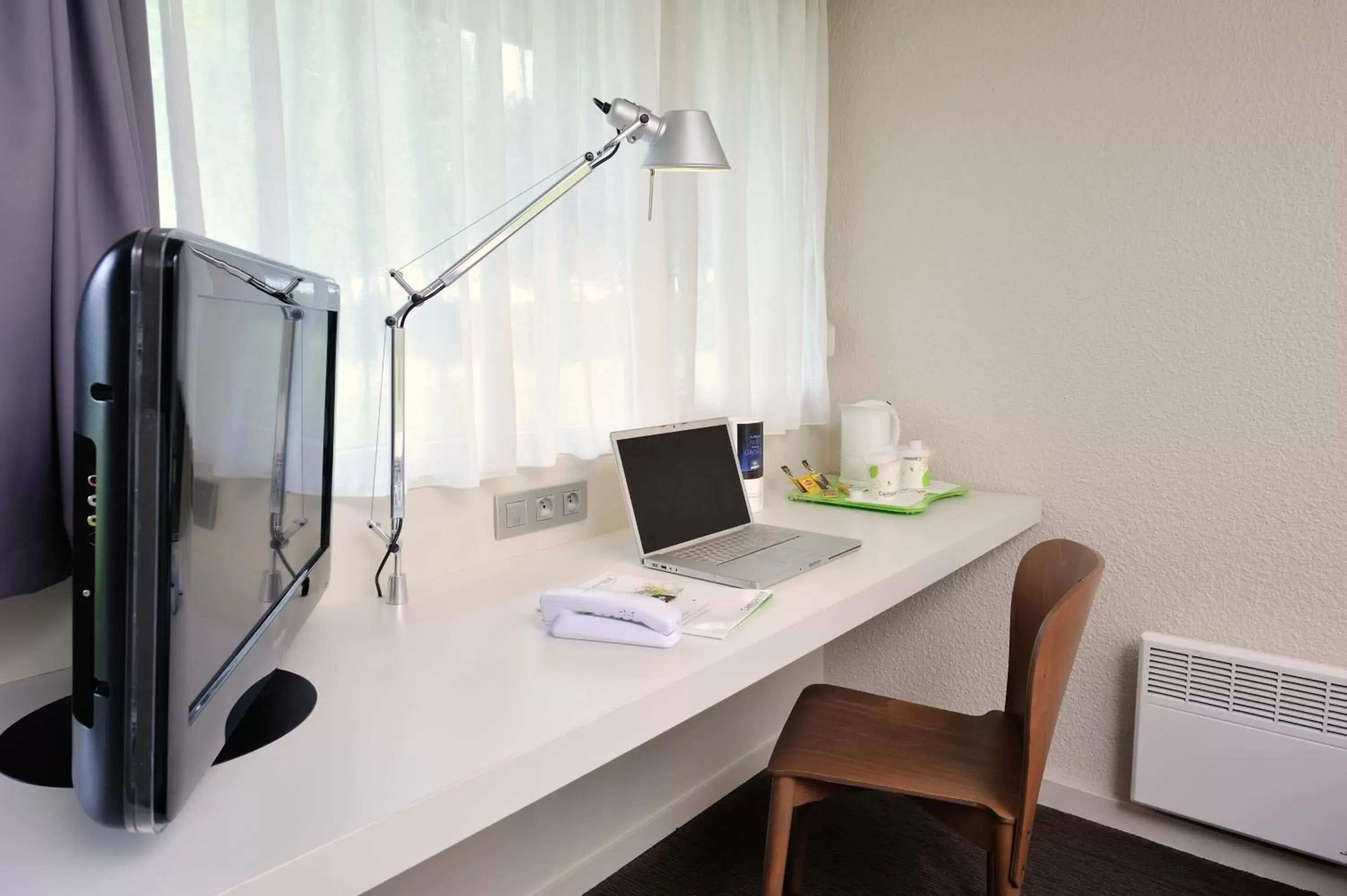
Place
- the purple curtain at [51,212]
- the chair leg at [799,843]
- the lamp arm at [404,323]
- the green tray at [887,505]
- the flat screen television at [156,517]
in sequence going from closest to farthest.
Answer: the flat screen television at [156,517] < the purple curtain at [51,212] < the lamp arm at [404,323] < the chair leg at [799,843] < the green tray at [887,505]

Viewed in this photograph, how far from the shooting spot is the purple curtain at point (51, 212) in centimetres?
94

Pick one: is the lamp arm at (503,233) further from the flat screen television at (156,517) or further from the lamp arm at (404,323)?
the flat screen television at (156,517)

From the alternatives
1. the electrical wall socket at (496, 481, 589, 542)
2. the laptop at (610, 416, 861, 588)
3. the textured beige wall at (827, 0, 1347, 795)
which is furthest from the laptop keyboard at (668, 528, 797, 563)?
the textured beige wall at (827, 0, 1347, 795)

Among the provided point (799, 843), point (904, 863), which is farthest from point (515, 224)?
point (904, 863)

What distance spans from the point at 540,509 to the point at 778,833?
71cm

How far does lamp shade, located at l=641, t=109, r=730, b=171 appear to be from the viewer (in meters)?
1.42

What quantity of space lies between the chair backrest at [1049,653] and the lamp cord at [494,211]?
1.02 m

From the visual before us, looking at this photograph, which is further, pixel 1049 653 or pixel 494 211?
pixel 494 211

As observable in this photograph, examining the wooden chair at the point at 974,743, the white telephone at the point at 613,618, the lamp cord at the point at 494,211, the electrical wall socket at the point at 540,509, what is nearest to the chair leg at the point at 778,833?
the wooden chair at the point at 974,743

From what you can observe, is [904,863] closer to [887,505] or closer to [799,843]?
[799,843]

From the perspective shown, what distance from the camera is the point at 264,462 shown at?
2.87ft

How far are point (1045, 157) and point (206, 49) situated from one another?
175 centimetres

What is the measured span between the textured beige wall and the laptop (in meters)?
0.75

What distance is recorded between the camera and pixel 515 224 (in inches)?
51.7
